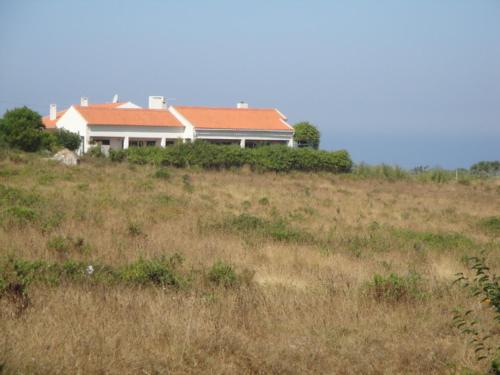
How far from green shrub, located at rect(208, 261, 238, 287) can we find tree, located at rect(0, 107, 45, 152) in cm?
3700

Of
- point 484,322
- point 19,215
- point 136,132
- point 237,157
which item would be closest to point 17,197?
point 19,215

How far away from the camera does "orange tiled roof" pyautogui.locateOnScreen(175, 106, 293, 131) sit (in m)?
51.2

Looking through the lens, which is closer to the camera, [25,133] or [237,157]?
[237,157]

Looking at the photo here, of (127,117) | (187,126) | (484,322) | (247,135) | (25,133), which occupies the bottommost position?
(484,322)

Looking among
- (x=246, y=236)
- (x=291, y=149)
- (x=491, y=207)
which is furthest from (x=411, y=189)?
(x=246, y=236)

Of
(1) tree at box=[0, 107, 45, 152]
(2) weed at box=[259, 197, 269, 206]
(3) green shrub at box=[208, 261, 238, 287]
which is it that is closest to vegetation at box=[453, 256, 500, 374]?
(3) green shrub at box=[208, 261, 238, 287]

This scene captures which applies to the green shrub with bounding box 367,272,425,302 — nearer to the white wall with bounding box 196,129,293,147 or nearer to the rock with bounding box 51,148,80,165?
the rock with bounding box 51,148,80,165

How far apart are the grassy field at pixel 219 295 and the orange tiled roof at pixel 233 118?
35.5 m

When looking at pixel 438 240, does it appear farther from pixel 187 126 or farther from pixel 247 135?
pixel 247 135

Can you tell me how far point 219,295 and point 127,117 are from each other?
4346 cm

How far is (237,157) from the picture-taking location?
41531 mm

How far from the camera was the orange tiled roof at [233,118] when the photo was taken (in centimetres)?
5119

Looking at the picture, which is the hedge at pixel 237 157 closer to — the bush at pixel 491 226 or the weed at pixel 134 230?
the bush at pixel 491 226

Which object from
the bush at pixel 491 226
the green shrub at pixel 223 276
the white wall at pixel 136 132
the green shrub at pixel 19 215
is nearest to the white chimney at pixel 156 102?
the white wall at pixel 136 132
